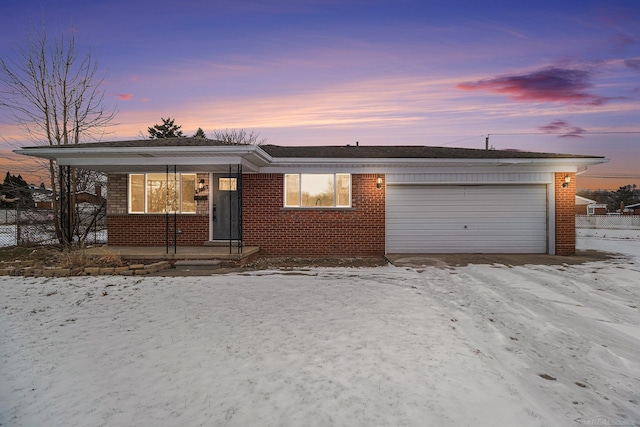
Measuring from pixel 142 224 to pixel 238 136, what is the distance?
3191cm

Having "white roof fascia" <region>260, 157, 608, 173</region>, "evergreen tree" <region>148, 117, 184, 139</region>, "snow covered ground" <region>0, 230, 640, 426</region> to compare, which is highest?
"evergreen tree" <region>148, 117, 184, 139</region>

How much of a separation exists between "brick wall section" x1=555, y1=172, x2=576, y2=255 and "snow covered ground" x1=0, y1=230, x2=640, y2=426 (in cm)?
444

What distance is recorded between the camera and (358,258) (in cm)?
1104

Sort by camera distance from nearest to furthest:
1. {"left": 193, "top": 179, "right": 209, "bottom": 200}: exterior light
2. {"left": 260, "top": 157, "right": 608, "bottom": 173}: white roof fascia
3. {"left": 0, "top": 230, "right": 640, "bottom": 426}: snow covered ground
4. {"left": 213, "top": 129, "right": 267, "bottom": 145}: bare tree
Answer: {"left": 0, "top": 230, "right": 640, "bottom": 426}: snow covered ground
{"left": 260, "top": 157, "right": 608, "bottom": 173}: white roof fascia
{"left": 193, "top": 179, "right": 209, "bottom": 200}: exterior light
{"left": 213, "top": 129, "right": 267, "bottom": 145}: bare tree

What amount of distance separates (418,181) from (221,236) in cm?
669

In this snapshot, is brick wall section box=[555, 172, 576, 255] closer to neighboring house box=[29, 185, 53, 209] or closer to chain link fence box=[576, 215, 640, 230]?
neighboring house box=[29, 185, 53, 209]

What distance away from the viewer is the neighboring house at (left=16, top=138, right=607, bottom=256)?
37.6ft

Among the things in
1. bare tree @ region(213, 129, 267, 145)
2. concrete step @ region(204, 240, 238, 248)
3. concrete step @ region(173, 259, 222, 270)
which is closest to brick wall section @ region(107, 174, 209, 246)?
concrete step @ region(204, 240, 238, 248)

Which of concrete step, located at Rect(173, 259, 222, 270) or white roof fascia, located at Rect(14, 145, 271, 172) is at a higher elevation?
white roof fascia, located at Rect(14, 145, 271, 172)

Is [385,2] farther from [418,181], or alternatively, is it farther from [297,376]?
[297,376]

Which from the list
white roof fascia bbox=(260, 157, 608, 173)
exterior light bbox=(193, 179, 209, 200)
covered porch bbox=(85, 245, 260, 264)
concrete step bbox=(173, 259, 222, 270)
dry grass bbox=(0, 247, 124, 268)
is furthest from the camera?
exterior light bbox=(193, 179, 209, 200)

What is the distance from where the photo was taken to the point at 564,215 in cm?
1145

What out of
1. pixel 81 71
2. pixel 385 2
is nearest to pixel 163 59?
pixel 81 71

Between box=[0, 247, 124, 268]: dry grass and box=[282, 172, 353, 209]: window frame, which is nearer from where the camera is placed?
box=[0, 247, 124, 268]: dry grass
